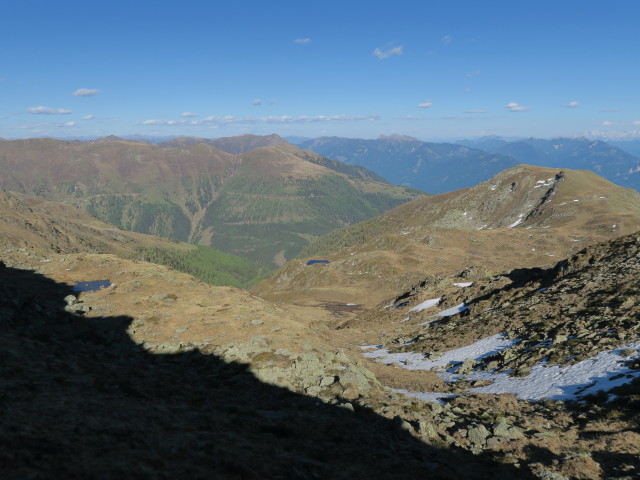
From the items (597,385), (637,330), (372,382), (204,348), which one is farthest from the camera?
(204,348)

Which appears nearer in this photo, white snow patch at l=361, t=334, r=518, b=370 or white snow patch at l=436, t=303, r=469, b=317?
white snow patch at l=361, t=334, r=518, b=370

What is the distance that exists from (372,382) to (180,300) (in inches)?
1756

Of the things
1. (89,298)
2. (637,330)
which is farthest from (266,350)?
(89,298)

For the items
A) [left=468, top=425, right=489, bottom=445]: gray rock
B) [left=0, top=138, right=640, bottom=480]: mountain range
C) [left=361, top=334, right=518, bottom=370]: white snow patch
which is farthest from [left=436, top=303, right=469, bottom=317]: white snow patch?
[left=468, top=425, right=489, bottom=445]: gray rock

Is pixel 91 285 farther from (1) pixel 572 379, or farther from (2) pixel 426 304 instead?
(1) pixel 572 379

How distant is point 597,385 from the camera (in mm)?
29672

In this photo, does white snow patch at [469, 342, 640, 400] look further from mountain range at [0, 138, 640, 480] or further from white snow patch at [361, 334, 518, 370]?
white snow patch at [361, 334, 518, 370]

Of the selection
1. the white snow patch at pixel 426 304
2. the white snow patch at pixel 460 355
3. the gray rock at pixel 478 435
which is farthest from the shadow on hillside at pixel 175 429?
the white snow patch at pixel 426 304

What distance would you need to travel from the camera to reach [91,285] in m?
81.6

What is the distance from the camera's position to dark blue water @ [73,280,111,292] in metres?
78.3

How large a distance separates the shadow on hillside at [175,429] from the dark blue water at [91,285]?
42660 mm

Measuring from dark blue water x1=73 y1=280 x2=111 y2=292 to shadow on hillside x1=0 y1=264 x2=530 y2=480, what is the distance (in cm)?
4266

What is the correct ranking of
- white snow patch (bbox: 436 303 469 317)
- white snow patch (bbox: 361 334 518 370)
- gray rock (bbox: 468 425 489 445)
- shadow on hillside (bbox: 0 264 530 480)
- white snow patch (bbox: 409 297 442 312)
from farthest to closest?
1. white snow patch (bbox: 409 297 442 312)
2. white snow patch (bbox: 436 303 469 317)
3. white snow patch (bbox: 361 334 518 370)
4. gray rock (bbox: 468 425 489 445)
5. shadow on hillside (bbox: 0 264 530 480)

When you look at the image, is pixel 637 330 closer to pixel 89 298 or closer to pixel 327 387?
pixel 327 387
